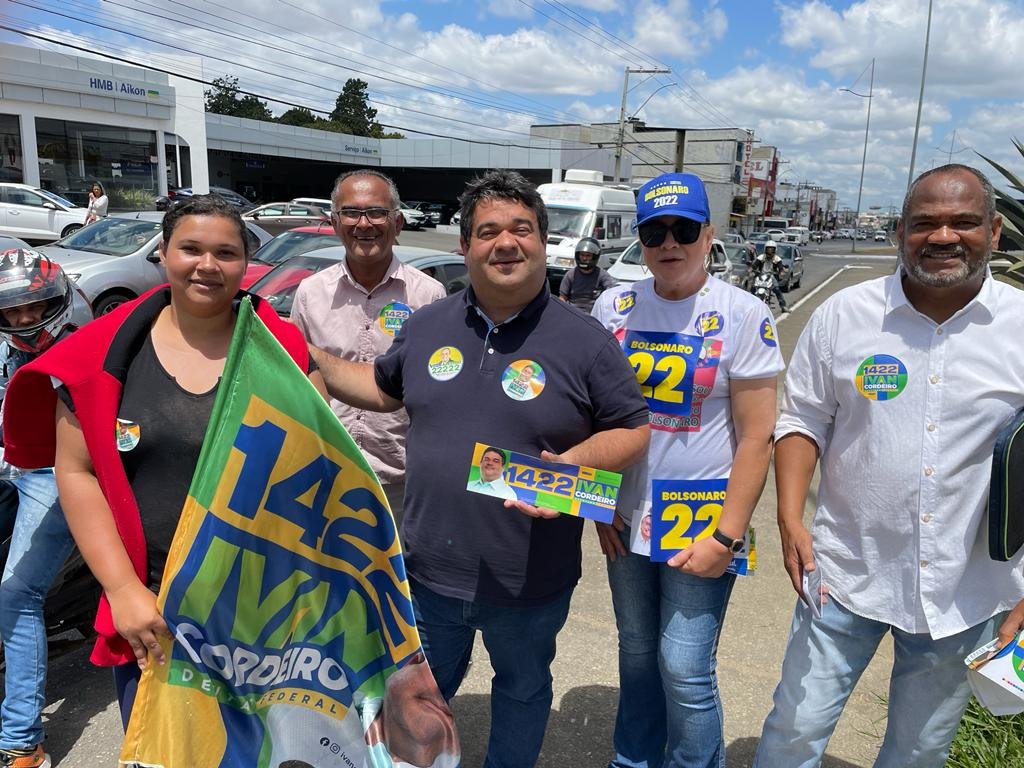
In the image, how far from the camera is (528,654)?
7.48 feet

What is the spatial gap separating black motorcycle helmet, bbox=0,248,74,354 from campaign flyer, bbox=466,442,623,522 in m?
1.97

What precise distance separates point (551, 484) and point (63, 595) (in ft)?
7.33

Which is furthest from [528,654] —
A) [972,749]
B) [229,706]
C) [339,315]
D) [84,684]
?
[84,684]

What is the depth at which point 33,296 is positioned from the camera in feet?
9.16

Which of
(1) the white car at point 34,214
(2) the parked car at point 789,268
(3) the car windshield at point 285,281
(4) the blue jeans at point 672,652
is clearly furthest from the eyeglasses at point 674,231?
(2) the parked car at point 789,268

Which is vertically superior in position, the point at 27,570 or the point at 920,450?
the point at 920,450

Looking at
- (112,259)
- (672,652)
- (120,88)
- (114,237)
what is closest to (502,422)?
(672,652)

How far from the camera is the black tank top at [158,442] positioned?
1.88 meters

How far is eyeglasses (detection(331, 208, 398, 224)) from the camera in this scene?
9.74 feet

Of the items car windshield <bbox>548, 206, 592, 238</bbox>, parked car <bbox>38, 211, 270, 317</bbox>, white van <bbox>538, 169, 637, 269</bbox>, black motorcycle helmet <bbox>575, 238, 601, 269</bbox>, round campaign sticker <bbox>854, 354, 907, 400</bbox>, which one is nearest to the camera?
round campaign sticker <bbox>854, 354, 907, 400</bbox>

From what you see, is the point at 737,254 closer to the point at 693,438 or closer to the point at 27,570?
the point at 693,438

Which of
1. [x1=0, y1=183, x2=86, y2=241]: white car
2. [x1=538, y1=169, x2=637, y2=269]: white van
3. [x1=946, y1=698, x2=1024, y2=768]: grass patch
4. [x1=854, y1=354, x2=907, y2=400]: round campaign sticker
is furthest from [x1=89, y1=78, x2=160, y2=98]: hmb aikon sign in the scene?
[x1=946, y1=698, x2=1024, y2=768]: grass patch

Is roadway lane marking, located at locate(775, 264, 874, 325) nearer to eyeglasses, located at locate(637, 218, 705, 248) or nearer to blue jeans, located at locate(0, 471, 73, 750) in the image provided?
eyeglasses, located at locate(637, 218, 705, 248)

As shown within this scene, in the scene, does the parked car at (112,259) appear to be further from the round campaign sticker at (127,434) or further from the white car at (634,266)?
the round campaign sticker at (127,434)
